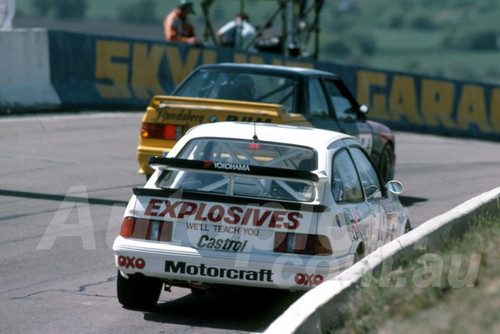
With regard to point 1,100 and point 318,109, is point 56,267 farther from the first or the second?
point 1,100

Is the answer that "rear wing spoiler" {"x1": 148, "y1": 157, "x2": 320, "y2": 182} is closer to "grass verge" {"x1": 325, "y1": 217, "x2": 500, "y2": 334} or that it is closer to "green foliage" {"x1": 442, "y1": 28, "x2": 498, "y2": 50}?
"grass verge" {"x1": 325, "y1": 217, "x2": 500, "y2": 334}

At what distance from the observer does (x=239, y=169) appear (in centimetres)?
745

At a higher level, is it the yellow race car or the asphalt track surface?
the yellow race car

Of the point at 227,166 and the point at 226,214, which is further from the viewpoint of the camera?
the point at 227,166

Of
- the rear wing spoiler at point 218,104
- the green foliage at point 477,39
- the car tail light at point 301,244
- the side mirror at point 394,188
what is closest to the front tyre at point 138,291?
the car tail light at point 301,244

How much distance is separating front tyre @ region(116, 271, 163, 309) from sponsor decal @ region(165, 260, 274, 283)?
40 centimetres

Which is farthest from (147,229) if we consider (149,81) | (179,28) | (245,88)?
(179,28)

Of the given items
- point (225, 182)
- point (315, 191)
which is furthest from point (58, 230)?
point (315, 191)

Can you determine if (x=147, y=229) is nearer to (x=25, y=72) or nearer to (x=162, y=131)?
(x=162, y=131)

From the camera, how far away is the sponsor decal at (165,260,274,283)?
721 centimetres

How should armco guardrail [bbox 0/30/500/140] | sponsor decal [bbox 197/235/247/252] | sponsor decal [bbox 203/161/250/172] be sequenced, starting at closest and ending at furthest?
sponsor decal [bbox 197/235/247/252] < sponsor decal [bbox 203/161/250/172] < armco guardrail [bbox 0/30/500/140]

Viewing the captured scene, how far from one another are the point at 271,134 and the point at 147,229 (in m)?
1.39

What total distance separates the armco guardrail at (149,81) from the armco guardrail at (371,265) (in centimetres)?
1338

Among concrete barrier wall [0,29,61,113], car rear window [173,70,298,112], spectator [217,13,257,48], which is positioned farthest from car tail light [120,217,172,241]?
spectator [217,13,257,48]
